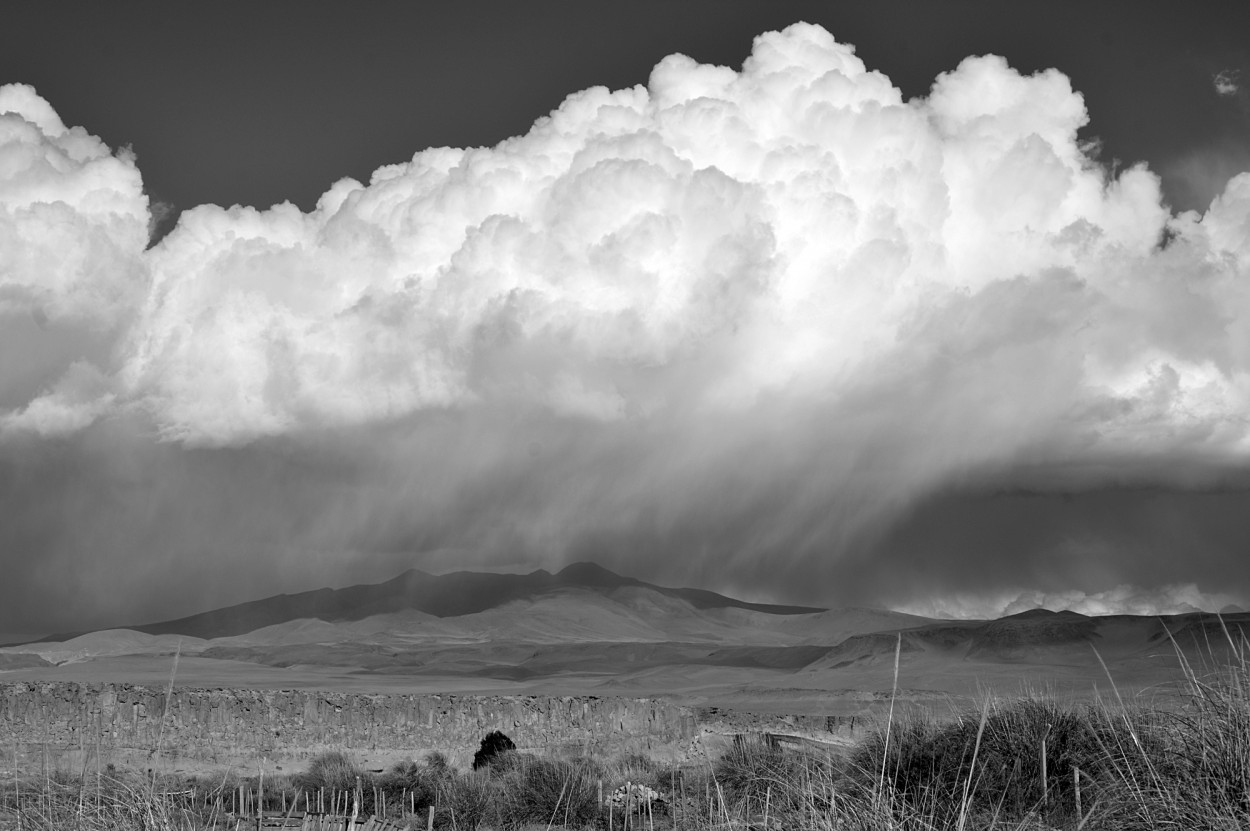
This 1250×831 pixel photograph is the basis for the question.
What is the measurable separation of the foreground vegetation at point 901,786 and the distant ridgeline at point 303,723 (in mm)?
4416

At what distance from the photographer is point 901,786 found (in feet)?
49.2

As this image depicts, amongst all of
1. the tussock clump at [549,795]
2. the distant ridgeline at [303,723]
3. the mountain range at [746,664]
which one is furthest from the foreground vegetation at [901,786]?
the mountain range at [746,664]

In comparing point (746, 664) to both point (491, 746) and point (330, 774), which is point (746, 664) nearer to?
point (491, 746)

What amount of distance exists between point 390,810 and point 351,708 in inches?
628

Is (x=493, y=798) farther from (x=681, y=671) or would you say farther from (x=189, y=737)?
(x=681, y=671)

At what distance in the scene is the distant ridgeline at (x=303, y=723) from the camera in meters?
29.0

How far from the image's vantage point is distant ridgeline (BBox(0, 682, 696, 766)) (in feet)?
95.2

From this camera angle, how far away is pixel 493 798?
63.9 ft

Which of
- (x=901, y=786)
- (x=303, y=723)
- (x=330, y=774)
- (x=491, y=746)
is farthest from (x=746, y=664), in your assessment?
(x=901, y=786)

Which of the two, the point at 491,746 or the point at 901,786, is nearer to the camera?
the point at 901,786

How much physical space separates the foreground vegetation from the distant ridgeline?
4.42m

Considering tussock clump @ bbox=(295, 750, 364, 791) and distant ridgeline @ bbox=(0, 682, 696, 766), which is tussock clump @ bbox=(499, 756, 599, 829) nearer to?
tussock clump @ bbox=(295, 750, 364, 791)

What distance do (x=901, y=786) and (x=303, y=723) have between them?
22.7m

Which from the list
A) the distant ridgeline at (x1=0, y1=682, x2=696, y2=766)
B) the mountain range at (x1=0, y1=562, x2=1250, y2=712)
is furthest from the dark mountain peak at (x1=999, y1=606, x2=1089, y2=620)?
the distant ridgeline at (x1=0, y1=682, x2=696, y2=766)
